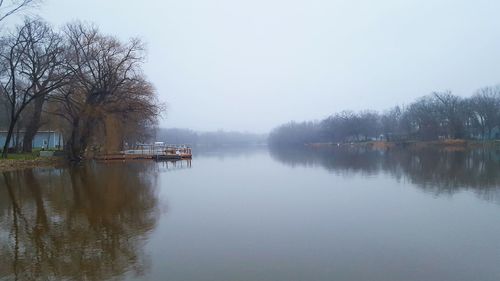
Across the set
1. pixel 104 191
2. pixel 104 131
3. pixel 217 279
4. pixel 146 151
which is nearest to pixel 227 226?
pixel 217 279

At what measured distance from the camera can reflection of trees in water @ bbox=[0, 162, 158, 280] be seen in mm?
6742

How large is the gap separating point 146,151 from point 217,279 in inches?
1648

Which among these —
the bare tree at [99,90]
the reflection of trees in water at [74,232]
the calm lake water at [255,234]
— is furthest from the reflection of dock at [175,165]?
the calm lake water at [255,234]

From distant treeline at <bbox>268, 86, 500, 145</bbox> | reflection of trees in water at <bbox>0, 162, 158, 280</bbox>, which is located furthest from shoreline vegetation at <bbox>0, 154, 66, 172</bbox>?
distant treeline at <bbox>268, 86, 500, 145</bbox>

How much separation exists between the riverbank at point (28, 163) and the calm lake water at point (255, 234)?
1468cm

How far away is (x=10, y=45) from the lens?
30125 mm

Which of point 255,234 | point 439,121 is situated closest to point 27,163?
point 255,234

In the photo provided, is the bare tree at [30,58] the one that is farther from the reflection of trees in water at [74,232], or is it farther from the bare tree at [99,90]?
the reflection of trees in water at [74,232]

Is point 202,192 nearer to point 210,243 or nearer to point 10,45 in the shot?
point 210,243

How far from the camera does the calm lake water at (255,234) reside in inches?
263

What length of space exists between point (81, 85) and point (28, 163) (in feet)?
28.6

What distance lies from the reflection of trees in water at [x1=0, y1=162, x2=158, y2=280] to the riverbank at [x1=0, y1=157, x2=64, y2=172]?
1373cm

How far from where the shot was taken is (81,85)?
36.8 meters

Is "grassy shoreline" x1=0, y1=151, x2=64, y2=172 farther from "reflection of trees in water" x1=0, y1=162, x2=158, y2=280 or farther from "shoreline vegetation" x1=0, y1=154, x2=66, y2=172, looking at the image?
"reflection of trees in water" x1=0, y1=162, x2=158, y2=280
